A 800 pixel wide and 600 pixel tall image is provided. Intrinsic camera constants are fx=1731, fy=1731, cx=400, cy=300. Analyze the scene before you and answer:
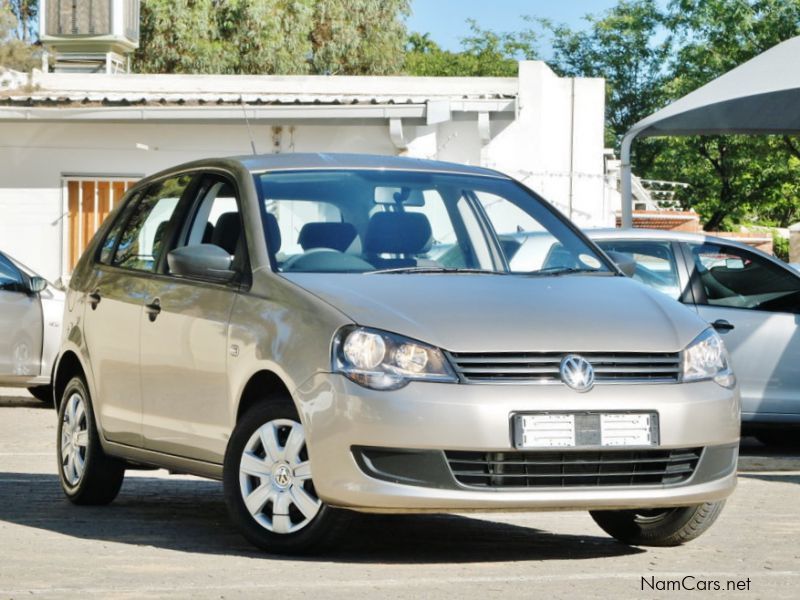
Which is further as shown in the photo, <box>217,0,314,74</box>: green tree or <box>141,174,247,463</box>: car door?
<box>217,0,314,74</box>: green tree

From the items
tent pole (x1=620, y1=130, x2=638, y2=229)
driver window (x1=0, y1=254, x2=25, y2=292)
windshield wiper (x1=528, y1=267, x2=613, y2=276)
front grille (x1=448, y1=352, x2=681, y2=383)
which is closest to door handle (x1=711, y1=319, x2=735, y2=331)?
tent pole (x1=620, y1=130, x2=638, y2=229)

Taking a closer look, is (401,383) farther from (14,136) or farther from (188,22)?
(188,22)

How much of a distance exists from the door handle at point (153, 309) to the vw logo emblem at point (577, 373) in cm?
224

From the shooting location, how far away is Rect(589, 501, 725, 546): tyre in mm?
7078

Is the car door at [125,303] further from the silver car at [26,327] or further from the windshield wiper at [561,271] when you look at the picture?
the silver car at [26,327]

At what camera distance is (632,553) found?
23.5 feet

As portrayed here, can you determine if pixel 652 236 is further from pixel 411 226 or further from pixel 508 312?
pixel 508 312

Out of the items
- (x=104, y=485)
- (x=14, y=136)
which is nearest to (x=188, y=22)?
(x=14, y=136)

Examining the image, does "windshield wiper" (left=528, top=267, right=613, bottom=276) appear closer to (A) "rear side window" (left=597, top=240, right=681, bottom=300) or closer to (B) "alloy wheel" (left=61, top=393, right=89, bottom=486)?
(B) "alloy wheel" (left=61, top=393, right=89, bottom=486)

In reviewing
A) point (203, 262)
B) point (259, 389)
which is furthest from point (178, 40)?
point (259, 389)

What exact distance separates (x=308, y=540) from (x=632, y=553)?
57.2 inches

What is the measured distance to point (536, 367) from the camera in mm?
6281

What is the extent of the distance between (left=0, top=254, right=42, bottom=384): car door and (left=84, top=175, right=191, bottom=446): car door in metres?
6.48

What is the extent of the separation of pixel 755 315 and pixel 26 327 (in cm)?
662
